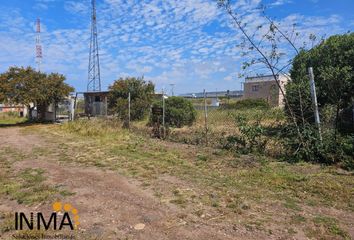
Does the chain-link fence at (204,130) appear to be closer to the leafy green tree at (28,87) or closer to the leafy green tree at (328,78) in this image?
the leafy green tree at (328,78)

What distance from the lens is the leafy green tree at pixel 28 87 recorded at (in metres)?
18.8

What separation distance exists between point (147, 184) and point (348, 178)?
142 inches

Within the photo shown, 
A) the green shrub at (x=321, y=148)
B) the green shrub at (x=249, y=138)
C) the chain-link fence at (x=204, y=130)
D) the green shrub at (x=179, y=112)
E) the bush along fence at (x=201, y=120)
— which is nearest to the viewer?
the green shrub at (x=321, y=148)

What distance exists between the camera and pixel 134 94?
Result: 22.8 m

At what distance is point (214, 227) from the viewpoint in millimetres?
3553

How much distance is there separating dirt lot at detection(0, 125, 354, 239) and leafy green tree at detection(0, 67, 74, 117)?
12472mm

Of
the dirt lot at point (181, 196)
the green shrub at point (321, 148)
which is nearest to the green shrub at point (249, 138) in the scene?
the dirt lot at point (181, 196)

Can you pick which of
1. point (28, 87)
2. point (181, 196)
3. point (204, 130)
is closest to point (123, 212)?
point (181, 196)

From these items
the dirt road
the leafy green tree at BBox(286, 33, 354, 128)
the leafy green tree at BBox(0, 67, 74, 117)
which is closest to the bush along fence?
the leafy green tree at BBox(286, 33, 354, 128)

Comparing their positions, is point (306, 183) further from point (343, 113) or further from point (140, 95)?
point (140, 95)

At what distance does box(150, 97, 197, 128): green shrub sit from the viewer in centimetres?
1598

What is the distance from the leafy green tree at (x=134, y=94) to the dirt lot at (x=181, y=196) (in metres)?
11.8

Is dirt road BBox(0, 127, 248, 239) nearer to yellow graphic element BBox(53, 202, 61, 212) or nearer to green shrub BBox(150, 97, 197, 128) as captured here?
yellow graphic element BBox(53, 202, 61, 212)

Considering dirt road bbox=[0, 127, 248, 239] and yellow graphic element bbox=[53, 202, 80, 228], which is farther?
yellow graphic element bbox=[53, 202, 80, 228]
